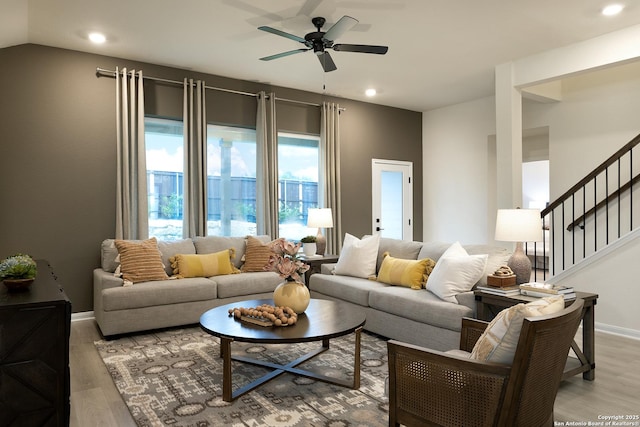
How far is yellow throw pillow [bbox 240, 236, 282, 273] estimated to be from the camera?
5.13 m

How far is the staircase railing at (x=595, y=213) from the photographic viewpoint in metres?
5.23

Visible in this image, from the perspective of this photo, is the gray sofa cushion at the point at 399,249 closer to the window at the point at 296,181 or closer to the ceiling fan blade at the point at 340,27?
the window at the point at 296,181

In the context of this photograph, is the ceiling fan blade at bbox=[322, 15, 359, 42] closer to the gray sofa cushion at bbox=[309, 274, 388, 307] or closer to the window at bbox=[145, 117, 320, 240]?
the gray sofa cushion at bbox=[309, 274, 388, 307]

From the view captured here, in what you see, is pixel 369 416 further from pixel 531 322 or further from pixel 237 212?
pixel 237 212

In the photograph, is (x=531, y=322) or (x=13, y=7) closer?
(x=531, y=322)

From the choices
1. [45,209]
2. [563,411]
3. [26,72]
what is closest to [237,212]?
[45,209]

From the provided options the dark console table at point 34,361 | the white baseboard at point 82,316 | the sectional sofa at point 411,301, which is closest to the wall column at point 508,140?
the sectional sofa at point 411,301

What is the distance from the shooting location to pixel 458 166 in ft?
24.1

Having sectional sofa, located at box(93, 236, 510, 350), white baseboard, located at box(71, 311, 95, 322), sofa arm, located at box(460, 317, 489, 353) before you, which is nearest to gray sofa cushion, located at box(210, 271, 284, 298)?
sectional sofa, located at box(93, 236, 510, 350)

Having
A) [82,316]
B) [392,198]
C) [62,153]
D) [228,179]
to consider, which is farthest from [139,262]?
[392,198]

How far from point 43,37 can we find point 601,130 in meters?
6.48

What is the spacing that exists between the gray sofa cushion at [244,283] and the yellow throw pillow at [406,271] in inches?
43.5

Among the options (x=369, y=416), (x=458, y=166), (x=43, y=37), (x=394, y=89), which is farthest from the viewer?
(x=458, y=166)

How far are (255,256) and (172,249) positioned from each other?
92cm
